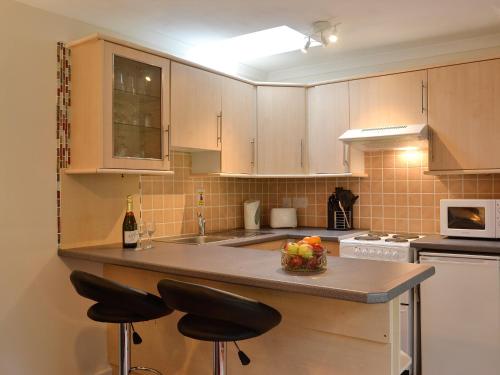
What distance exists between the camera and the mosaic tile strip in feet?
8.86

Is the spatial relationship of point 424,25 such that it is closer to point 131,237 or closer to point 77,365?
point 131,237

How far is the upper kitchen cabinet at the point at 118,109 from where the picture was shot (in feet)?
8.48

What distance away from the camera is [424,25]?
3.08 m

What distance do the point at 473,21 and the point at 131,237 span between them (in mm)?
2612

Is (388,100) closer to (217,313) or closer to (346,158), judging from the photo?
(346,158)

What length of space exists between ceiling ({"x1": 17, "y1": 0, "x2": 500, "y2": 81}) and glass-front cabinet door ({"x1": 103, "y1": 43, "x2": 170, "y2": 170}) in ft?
0.95

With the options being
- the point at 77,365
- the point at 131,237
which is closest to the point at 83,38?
the point at 131,237

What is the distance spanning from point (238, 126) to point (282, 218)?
98 centimetres

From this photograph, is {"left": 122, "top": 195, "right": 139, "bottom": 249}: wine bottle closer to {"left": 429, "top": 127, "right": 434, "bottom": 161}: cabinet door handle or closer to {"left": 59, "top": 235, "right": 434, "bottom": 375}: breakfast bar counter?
{"left": 59, "top": 235, "right": 434, "bottom": 375}: breakfast bar counter

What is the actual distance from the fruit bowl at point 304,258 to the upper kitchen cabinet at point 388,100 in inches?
72.5

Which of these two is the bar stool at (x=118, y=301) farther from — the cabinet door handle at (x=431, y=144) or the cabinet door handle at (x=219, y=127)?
the cabinet door handle at (x=431, y=144)

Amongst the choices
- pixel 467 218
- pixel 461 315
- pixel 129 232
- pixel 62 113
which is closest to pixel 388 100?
pixel 467 218

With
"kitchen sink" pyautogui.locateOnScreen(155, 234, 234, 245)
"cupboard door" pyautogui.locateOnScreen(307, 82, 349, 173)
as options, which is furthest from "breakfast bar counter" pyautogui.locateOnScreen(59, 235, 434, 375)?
"cupboard door" pyautogui.locateOnScreen(307, 82, 349, 173)

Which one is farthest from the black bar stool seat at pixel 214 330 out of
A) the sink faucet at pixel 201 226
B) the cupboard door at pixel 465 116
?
the cupboard door at pixel 465 116
